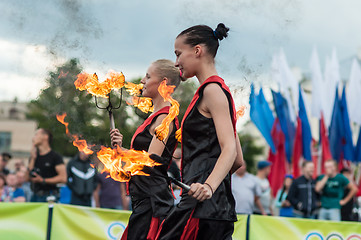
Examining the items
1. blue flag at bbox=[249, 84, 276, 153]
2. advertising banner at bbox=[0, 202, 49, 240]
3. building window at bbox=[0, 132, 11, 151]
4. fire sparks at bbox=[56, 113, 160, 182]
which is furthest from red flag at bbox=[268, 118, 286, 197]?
building window at bbox=[0, 132, 11, 151]

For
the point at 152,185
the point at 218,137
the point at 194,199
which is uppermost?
the point at 218,137

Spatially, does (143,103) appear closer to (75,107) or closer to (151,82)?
(151,82)

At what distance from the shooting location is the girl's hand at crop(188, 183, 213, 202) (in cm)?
308

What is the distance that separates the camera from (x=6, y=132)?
8119cm

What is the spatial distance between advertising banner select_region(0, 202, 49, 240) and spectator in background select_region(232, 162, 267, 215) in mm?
3745

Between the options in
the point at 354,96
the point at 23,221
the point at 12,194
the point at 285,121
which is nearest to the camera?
the point at 23,221

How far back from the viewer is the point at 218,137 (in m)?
3.26

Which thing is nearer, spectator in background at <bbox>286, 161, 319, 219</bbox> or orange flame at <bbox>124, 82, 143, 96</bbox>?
orange flame at <bbox>124, 82, 143, 96</bbox>

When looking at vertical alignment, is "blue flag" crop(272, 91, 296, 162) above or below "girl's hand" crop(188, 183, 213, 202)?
above

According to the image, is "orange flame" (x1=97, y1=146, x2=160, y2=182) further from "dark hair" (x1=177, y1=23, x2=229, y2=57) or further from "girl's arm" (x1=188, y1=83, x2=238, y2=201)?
"dark hair" (x1=177, y1=23, x2=229, y2=57)

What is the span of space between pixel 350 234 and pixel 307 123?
35.9 feet

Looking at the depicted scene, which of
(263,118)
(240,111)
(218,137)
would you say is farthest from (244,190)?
(263,118)

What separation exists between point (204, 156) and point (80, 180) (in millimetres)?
6787

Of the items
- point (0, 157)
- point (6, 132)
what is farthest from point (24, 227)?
point (6, 132)
